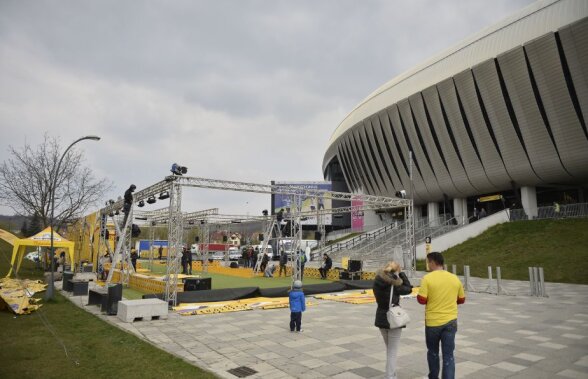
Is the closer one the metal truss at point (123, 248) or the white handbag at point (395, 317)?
the white handbag at point (395, 317)

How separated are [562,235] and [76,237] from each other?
38820 millimetres

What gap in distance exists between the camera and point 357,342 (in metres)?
8.06

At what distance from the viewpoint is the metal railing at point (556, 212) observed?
99.1ft

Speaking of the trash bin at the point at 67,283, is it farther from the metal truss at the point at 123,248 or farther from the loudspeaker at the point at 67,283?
the metal truss at the point at 123,248

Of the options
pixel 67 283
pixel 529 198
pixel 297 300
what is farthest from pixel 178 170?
pixel 529 198

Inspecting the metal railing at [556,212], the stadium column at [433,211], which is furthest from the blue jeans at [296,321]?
the stadium column at [433,211]

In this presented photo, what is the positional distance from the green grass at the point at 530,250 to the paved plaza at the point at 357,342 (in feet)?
38.9

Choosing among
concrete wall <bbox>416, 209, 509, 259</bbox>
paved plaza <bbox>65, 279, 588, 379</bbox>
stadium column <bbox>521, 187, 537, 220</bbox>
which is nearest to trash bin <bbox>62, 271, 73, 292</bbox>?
paved plaza <bbox>65, 279, 588, 379</bbox>

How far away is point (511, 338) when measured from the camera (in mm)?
8492

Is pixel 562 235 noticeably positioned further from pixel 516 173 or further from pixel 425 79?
pixel 425 79

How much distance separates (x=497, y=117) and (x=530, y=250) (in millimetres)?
12748

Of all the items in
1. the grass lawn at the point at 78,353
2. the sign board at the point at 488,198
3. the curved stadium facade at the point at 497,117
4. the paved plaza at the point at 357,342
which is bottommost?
the paved plaza at the point at 357,342

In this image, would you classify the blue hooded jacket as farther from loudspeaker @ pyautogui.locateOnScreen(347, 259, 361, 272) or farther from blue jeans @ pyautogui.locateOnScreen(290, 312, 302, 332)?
loudspeaker @ pyautogui.locateOnScreen(347, 259, 361, 272)

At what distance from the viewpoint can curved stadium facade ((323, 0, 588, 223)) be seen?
2836 cm
